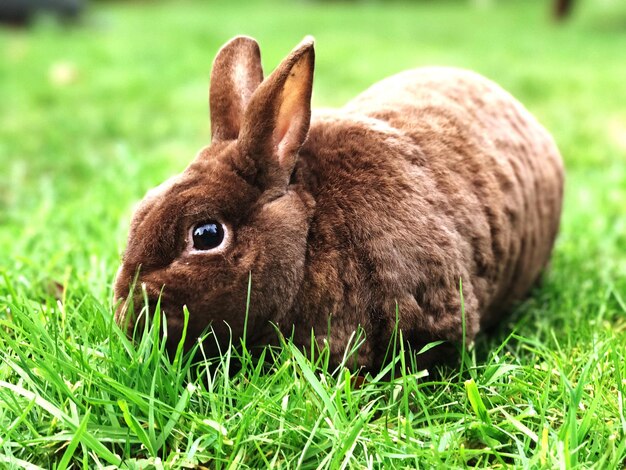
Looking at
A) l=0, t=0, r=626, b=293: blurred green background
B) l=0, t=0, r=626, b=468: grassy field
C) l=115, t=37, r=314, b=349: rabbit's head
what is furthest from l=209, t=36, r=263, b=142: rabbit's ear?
l=0, t=0, r=626, b=293: blurred green background

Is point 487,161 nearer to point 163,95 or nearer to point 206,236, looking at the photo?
point 206,236

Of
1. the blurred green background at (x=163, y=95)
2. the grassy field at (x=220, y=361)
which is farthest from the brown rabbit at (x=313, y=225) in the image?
the blurred green background at (x=163, y=95)

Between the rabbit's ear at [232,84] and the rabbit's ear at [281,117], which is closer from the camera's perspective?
the rabbit's ear at [281,117]

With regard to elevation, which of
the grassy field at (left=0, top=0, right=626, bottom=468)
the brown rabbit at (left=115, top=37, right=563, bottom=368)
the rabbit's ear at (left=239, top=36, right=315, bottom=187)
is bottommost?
the grassy field at (left=0, top=0, right=626, bottom=468)

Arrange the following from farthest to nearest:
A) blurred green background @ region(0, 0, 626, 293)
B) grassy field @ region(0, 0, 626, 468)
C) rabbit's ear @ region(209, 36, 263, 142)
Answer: blurred green background @ region(0, 0, 626, 293) → rabbit's ear @ region(209, 36, 263, 142) → grassy field @ region(0, 0, 626, 468)

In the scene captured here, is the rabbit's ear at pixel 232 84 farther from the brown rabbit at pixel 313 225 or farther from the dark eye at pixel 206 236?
the dark eye at pixel 206 236

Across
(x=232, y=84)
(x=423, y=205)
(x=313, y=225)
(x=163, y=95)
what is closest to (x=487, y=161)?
(x=423, y=205)

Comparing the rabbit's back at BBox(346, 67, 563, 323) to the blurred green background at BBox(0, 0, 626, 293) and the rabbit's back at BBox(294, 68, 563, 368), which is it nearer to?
the rabbit's back at BBox(294, 68, 563, 368)
